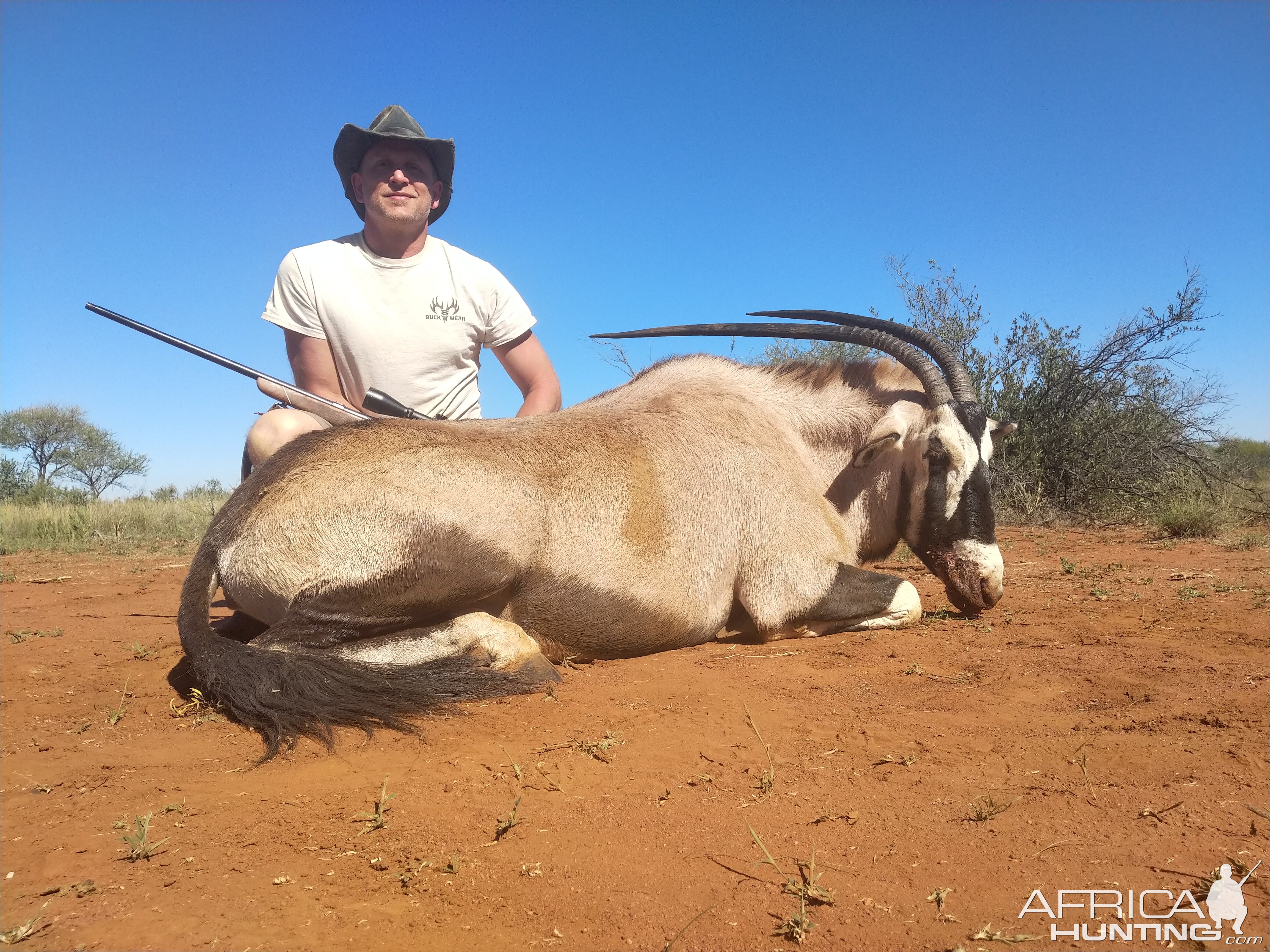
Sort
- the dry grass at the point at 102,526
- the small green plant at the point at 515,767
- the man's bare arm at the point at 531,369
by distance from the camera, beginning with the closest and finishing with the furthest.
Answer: the small green plant at the point at 515,767
the man's bare arm at the point at 531,369
the dry grass at the point at 102,526

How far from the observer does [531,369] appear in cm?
618

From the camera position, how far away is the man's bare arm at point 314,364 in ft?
17.9

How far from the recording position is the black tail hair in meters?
2.96

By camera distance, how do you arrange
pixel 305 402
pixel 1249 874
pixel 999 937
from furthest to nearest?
pixel 305 402
pixel 1249 874
pixel 999 937

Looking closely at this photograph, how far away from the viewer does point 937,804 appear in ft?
7.34

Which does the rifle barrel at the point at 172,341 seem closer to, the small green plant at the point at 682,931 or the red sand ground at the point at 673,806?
the red sand ground at the point at 673,806

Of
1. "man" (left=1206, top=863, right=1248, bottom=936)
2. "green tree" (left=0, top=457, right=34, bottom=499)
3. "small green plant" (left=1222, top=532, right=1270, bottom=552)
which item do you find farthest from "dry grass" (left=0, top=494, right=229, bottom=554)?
"small green plant" (left=1222, top=532, right=1270, bottom=552)

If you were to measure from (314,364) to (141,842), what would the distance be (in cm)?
398

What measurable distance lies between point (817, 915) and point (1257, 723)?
6.68 feet

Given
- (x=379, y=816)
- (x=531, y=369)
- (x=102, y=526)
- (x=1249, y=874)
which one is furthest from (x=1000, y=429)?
(x=102, y=526)

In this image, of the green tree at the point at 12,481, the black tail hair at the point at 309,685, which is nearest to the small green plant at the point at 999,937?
the black tail hair at the point at 309,685

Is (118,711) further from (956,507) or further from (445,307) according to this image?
(956,507)

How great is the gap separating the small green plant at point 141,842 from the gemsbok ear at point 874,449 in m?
3.82

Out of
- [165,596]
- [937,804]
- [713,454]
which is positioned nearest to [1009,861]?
[937,804]
